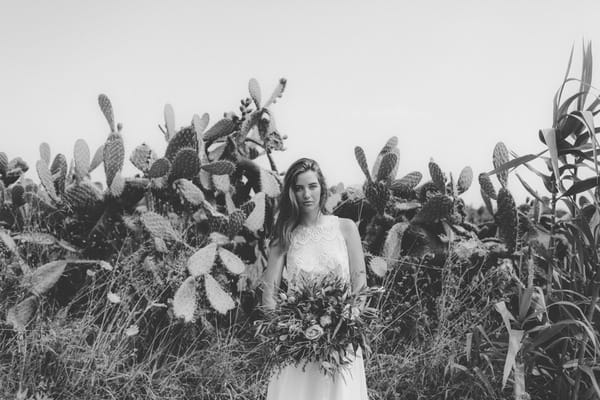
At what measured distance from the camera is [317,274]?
2951mm

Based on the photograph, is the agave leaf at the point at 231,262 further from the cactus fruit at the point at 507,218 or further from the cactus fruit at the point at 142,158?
the cactus fruit at the point at 507,218

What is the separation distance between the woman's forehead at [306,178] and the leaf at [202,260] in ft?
2.97

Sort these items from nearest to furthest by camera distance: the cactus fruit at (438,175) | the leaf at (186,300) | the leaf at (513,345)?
the leaf at (513,345) → the leaf at (186,300) → the cactus fruit at (438,175)

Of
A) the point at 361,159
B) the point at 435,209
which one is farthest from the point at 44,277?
the point at 435,209

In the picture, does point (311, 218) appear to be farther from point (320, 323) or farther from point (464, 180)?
point (464, 180)

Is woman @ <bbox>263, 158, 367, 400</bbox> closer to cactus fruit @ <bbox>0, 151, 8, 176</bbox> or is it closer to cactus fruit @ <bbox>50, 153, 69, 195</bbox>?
cactus fruit @ <bbox>50, 153, 69, 195</bbox>

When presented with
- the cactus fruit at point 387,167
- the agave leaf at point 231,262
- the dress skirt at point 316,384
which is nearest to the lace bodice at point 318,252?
the dress skirt at point 316,384

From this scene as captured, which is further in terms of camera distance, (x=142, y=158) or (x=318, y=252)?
(x=142, y=158)

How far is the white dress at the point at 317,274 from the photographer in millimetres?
2828

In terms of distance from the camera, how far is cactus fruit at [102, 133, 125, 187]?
13.1 feet

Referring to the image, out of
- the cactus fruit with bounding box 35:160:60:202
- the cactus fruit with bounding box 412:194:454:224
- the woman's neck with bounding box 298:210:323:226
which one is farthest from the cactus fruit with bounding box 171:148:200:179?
the cactus fruit with bounding box 412:194:454:224

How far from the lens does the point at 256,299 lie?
4008 mm

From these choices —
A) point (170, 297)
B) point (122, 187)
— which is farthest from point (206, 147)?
point (170, 297)

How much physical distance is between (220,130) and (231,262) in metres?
0.94
